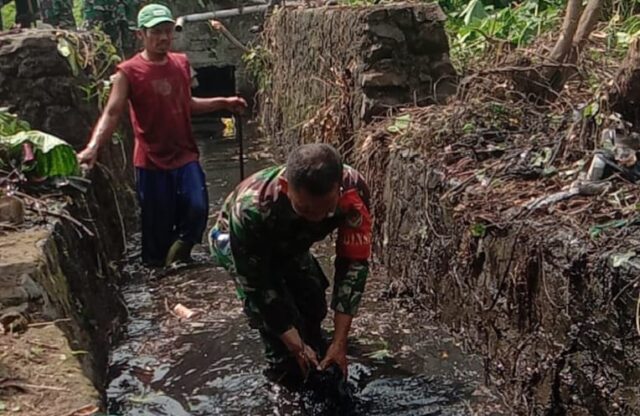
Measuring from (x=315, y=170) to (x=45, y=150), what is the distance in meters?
2.85

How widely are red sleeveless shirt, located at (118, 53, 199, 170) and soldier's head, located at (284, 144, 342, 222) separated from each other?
3.13 m

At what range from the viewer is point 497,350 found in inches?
179

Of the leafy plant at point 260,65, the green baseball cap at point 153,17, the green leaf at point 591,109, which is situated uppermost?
the green baseball cap at point 153,17

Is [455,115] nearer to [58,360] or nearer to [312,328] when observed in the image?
[312,328]

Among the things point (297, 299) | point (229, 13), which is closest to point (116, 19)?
point (229, 13)

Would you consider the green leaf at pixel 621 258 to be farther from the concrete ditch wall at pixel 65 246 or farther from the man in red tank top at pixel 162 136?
the man in red tank top at pixel 162 136

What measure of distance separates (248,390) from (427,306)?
1.35 meters

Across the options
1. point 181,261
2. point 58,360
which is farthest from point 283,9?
point 58,360

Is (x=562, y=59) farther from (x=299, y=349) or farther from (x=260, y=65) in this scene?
(x=260, y=65)

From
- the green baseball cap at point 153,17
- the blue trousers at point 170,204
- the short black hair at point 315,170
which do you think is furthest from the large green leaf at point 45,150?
the short black hair at point 315,170

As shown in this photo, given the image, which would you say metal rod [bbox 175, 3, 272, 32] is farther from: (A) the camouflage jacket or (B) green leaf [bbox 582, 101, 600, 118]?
(A) the camouflage jacket

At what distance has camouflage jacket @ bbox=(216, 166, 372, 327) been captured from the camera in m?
3.97

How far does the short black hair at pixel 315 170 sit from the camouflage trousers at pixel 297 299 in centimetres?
87

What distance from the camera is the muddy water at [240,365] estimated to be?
449cm
